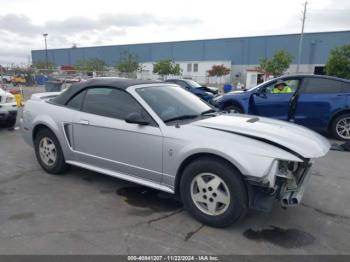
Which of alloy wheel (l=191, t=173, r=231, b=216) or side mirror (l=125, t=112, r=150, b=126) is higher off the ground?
side mirror (l=125, t=112, r=150, b=126)

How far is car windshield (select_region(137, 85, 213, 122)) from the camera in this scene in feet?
12.6

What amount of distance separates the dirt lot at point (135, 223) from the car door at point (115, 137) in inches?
16.9

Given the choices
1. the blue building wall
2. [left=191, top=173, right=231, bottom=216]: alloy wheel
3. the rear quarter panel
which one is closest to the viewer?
[left=191, top=173, right=231, bottom=216]: alloy wheel

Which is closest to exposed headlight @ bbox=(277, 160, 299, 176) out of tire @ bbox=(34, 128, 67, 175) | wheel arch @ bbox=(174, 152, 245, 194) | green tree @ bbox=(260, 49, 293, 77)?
wheel arch @ bbox=(174, 152, 245, 194)

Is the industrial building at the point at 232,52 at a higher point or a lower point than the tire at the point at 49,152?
higher

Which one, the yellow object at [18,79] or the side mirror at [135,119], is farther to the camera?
the yellow object at [18,79]

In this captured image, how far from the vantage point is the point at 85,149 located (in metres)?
4.32

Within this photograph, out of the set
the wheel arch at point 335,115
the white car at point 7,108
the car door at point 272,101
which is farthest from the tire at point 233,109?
the white car at point 7,108

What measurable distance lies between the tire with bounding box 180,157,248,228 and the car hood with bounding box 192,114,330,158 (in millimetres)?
444

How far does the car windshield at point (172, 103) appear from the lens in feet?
12.6

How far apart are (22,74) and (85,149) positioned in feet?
106

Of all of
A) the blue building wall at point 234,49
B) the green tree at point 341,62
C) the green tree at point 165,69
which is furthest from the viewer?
the blue building wall at point 234,49

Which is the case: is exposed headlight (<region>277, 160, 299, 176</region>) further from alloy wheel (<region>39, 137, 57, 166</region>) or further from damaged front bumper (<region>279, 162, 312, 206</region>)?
alloy wheel (<region>39, 137, 57, 166</region>)

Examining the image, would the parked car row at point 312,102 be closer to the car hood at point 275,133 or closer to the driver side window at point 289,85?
the driver side window at point 289,85
